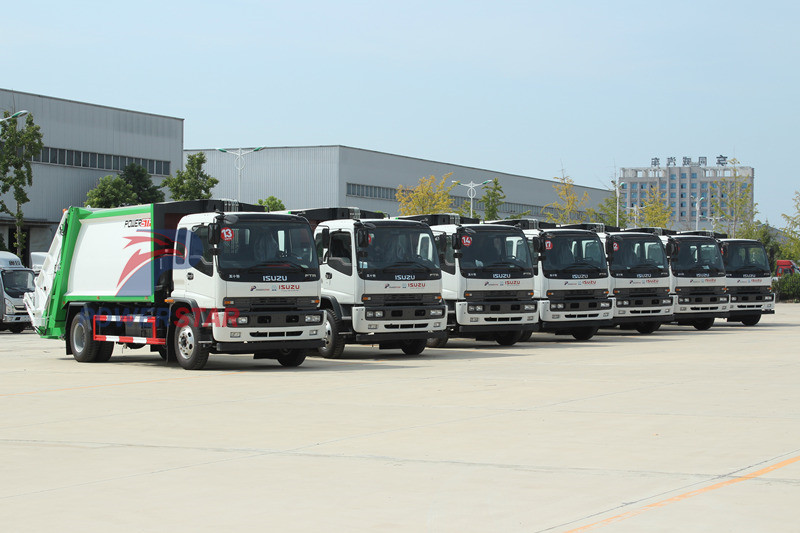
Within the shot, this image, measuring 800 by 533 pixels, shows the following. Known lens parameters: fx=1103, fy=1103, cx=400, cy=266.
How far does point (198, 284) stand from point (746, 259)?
803 inches

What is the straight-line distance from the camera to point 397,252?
21.0 metres

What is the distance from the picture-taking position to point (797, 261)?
70.9 m

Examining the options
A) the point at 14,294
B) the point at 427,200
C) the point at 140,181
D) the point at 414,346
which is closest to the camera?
the point at 414,346

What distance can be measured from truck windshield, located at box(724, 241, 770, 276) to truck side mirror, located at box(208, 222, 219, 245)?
64.6 ft

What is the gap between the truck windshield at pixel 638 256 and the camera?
28.1 meters

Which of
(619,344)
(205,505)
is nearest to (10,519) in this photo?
(205,505)

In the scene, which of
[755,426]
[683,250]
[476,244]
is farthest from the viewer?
[683,250]

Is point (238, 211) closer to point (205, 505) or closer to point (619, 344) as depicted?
point (619, 344)

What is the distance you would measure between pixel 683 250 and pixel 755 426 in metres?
20.8

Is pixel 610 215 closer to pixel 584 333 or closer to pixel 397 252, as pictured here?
pixel 584 333

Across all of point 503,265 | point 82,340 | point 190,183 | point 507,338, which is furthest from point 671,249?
point 190,183

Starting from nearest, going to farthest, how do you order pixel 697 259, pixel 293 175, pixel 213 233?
pixel 213 233 < pixel 697 259 < pixel 293 175

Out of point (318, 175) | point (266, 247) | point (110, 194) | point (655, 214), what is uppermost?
point (318, 175)

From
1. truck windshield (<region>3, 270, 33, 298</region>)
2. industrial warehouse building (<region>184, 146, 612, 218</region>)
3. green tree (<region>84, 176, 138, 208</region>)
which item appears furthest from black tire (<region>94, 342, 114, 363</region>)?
industrial warehouse building (<region>184, 146, 612, 218</region>)
